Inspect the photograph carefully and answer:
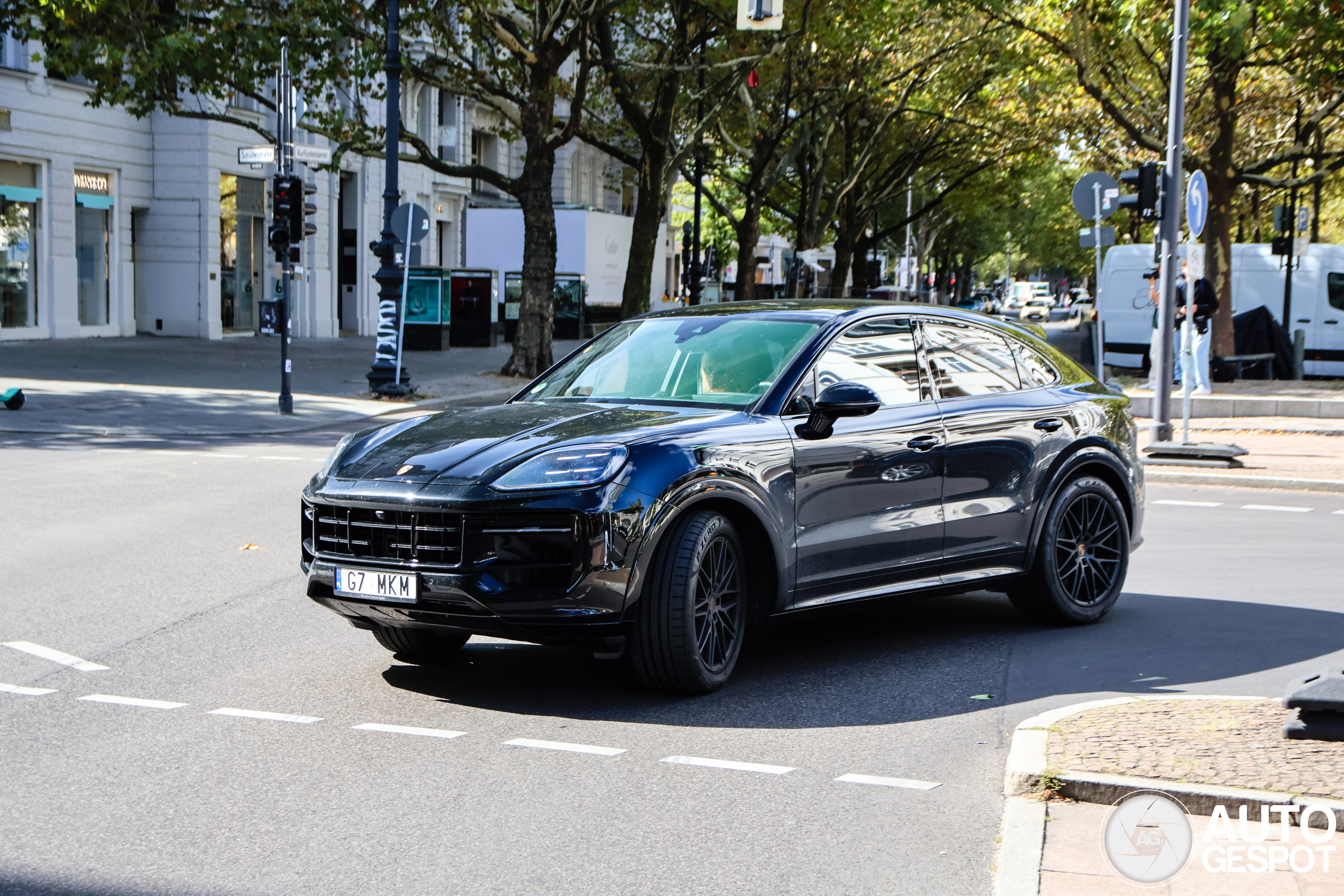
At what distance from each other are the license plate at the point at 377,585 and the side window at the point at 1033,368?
3.35 meters

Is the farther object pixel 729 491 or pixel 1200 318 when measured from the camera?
pixel 1200 318

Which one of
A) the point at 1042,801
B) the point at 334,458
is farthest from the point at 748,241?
the point at 1042,801

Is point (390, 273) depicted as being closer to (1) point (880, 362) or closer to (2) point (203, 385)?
(2) point (203, 385)

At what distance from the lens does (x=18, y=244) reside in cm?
2903

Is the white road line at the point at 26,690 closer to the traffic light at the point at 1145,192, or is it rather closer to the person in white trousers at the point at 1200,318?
the traffic light at the point at 1145,192

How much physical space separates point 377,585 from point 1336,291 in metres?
26.9

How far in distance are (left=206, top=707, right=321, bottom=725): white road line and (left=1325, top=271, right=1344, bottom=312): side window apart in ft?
88.6

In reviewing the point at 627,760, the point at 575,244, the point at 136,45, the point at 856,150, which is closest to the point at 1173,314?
the point at 627,760

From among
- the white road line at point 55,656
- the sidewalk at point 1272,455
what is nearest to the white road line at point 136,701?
the white road line at point 55,656

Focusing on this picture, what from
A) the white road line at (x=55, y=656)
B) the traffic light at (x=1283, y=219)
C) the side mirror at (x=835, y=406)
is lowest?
the white road line at (x=55, y=656)

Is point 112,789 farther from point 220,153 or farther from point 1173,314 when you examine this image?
point 220,153

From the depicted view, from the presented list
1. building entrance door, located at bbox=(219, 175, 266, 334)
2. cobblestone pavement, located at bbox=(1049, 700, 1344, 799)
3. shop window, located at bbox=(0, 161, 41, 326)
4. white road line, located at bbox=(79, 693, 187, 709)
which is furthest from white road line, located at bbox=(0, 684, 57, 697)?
building entrance door, located at bbox=(219, 175, 266, 334)

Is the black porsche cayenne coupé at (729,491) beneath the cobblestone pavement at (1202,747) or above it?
above

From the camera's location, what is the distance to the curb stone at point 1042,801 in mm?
4031
